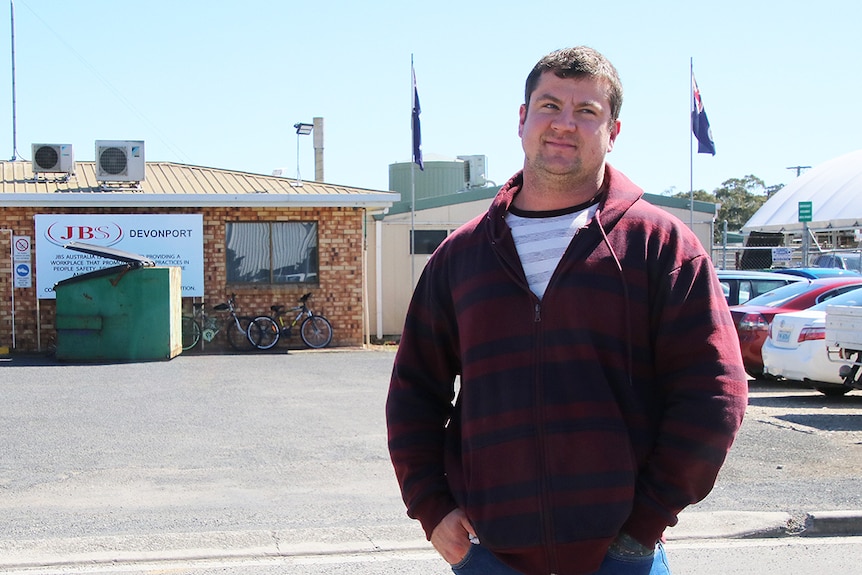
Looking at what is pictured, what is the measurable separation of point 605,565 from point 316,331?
1750 cm

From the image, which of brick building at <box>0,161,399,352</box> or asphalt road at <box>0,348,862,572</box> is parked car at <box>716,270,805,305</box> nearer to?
asphalt road at <box>0,348,862,572</box>

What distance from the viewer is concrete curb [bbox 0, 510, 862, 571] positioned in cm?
584

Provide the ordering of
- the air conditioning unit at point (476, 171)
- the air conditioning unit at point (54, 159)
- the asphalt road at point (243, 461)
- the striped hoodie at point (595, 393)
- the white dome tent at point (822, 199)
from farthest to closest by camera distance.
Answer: the white dome tent at point (822, 199), the air conditioning unit at point (476, 171), the air conditioning unit at point (54, 159), the asphalt road at point (243, 461), the striped hoodie at point (595, 393)

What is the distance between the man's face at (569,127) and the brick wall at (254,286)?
17.5 meters

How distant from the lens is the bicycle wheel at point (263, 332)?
19.2 m

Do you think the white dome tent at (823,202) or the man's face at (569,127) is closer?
the man's face at (569,127)

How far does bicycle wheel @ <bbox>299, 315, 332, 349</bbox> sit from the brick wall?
0.29 metres

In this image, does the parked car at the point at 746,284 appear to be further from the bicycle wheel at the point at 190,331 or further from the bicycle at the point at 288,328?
the bicycle wheel at the point at 190,331

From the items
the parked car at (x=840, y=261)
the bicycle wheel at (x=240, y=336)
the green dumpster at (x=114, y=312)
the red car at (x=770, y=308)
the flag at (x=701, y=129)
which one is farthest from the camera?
the parked car at (x=840, y=261)

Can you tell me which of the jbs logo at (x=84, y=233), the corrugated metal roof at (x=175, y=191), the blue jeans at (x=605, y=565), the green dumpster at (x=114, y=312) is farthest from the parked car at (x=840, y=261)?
the blue jeans at (x=605, y=565)

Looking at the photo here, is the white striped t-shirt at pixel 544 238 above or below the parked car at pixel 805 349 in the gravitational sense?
above

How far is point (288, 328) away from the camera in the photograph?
19.6 meters

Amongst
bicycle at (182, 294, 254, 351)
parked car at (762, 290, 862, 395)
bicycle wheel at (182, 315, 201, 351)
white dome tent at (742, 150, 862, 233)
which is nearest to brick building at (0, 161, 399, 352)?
bicycle at (182, 294, 254, 351)

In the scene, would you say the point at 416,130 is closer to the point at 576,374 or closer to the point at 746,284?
A: the point at 746,284
